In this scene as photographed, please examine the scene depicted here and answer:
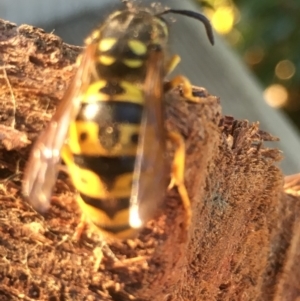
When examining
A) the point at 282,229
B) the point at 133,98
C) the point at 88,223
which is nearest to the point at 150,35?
the point at 133,98

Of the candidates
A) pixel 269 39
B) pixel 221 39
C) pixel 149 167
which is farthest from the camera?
pixel 269 39

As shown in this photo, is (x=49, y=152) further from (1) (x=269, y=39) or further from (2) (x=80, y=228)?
(1) (x=269, y=39)

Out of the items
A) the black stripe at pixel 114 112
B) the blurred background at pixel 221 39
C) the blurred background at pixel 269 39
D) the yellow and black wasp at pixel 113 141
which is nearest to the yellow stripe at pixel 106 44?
the yellow and black wasp at pixel 113 141

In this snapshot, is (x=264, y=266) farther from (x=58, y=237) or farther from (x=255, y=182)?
(x=58, y=237)

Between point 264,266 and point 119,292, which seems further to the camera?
point 264,266

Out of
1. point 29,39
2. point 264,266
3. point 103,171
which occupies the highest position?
point 29,39

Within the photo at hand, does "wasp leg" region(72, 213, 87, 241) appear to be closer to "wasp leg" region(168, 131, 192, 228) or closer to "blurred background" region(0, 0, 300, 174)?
"wasp leg" region(168, 131, 192, 228)

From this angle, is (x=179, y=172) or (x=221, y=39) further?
(x=221, y=39)

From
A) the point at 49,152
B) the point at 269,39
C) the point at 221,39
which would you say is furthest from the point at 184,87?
the point at 269,39
